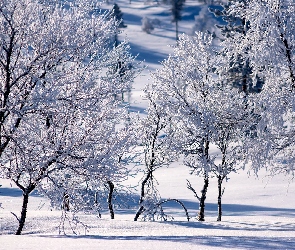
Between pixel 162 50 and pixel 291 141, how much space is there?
269 ft

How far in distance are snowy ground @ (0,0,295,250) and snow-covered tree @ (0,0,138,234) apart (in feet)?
5.60

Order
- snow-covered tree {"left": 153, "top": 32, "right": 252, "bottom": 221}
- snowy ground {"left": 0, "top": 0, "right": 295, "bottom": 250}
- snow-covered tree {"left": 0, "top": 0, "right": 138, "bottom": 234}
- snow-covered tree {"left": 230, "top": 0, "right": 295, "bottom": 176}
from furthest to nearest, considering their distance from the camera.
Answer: snow-covered tree {"left": 153, "top": 32, "right": 252, "bottom": 221}, snow-covered tree {"left": 230, "top": 0, "right": 295, "bottom": 176}, snow-covered tree {"left": 0, "top": 0, "right": 138, "bottom": 234}, snowy ground {"left": 0, "top": 0, "right": 295, "bottom": 250}

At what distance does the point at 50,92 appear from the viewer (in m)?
9.52

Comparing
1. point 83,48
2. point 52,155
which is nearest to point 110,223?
point 52,155

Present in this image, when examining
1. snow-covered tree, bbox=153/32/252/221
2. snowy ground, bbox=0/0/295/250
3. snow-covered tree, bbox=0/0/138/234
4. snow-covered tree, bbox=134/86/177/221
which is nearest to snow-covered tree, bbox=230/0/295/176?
snowy ground, bbox=0/0/295/250

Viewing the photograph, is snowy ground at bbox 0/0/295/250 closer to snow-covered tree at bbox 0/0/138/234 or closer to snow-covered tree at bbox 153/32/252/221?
snow-covered tree at bbox 153/32/252/221

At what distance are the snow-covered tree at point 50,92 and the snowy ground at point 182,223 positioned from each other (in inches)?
67.2

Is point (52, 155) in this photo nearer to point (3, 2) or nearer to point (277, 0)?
point (3, 2)

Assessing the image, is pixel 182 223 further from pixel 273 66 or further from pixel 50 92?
pixel 50 92

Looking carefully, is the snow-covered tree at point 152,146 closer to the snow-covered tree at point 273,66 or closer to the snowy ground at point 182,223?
the snowy ground at point 182,223

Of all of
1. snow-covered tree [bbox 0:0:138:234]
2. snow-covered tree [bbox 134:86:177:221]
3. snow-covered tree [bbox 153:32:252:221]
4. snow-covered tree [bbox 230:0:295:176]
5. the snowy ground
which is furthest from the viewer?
snow-covered tree [bbox 134:86:177:221]

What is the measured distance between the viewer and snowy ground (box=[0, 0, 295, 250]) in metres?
9.12

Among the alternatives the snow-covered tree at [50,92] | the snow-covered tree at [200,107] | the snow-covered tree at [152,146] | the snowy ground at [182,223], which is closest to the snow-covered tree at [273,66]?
the snowy ground at [182,223]

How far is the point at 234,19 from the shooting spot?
39375 mm
